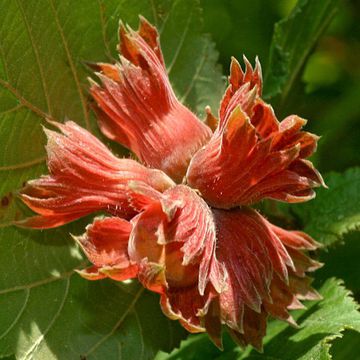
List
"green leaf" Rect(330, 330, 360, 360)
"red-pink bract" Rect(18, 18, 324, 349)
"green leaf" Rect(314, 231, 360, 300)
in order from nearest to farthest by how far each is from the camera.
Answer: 1. "red-pink bract" Rect(18, 18, 324, 349)
2. "green leaf" Rect(330, 330, 360, 360)
3. "green leaf" Rect(314, 231, 360, 300)

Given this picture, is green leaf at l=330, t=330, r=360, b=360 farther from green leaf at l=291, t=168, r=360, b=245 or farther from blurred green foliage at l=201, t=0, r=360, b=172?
blurred green foliage at l=201, t=0, r=360, b=172

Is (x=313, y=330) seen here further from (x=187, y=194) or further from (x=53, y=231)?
(x=53, y=231)

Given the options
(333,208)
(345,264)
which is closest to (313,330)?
(333,208)

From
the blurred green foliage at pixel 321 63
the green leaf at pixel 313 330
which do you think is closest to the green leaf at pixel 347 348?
the green leaf at pixel 313 330

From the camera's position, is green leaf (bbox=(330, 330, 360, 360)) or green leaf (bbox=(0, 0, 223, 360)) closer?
green leaf (bbox=(0, 0, 223, 360))

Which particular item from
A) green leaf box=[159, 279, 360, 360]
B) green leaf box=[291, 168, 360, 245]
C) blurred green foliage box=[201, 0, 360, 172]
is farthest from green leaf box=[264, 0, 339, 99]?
green leaf box=[159, 279, 360, 360]

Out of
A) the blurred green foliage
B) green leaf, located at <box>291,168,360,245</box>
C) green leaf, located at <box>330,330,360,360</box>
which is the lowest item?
green leaf, located at <box>330,330,360,360</box>
